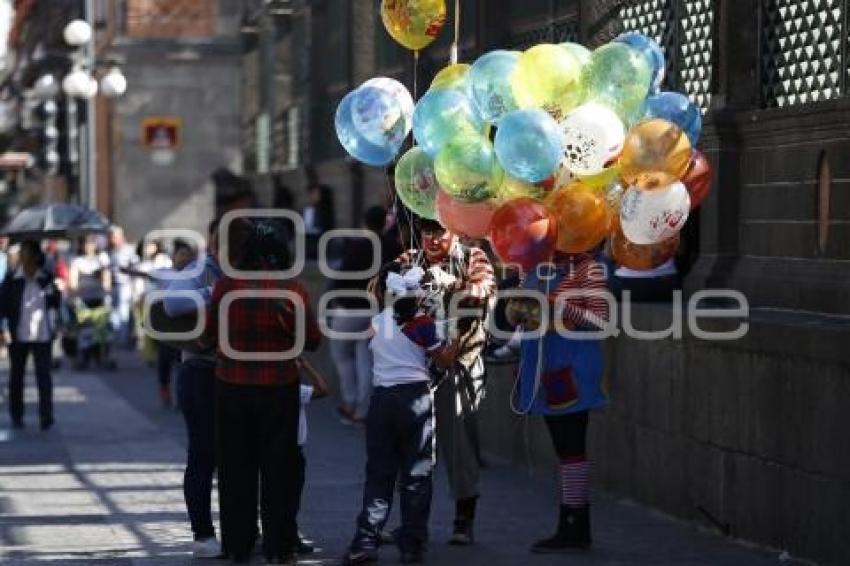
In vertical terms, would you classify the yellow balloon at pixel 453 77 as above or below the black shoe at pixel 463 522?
above

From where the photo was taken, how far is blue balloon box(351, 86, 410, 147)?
35.3ft

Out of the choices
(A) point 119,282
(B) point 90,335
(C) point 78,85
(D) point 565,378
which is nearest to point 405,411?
(D) point 565,378

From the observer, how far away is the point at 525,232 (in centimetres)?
982

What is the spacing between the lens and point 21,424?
18.9 metres

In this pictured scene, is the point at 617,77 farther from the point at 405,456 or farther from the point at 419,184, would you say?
the point at 405,456

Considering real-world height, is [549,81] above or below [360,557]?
above

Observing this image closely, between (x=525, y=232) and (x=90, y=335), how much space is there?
18.4m

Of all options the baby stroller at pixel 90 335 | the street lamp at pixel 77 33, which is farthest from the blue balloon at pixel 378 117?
the street lamp at pixel 77 33

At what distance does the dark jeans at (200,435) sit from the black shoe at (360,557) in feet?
3.04

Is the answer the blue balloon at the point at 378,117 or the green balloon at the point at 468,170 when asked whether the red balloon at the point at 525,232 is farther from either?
the blue balloon at the point at 378,117

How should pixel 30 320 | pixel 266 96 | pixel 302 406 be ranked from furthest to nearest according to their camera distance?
pixel 266 96
pixel 30 320
pixel 302 406

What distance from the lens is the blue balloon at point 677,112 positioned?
400 inches

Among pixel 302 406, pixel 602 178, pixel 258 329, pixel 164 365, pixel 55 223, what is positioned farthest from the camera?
pixel 55 223

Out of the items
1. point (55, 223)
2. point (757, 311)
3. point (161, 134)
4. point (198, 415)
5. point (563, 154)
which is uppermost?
point (161, 134)
